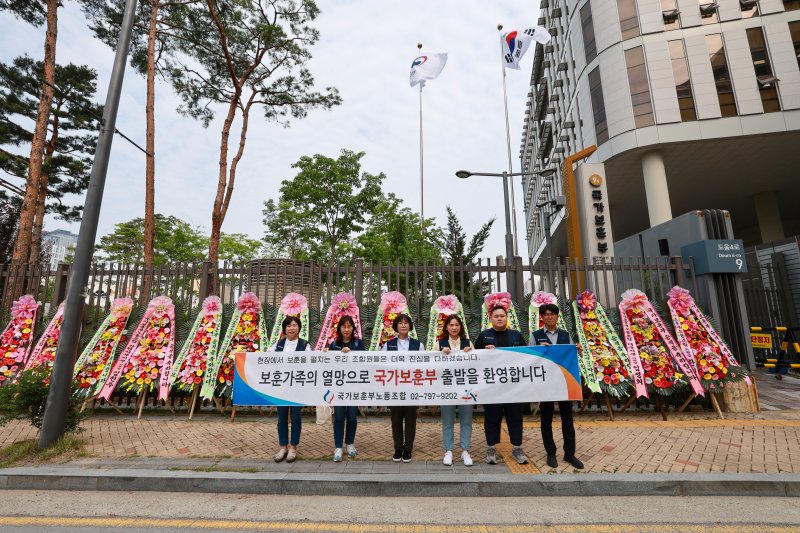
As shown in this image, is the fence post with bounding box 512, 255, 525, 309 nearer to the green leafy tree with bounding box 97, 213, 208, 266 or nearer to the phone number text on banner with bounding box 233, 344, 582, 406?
the phone number text on banner with bounding box 233, 344, 582, 406

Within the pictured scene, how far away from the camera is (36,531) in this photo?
3.28 metres

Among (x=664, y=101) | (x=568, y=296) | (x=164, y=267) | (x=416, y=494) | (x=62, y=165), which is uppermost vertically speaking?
(x=664, y=101)

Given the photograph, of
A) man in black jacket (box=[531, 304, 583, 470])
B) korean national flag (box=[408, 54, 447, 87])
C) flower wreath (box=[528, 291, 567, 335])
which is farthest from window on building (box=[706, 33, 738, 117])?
man in black jacket (box=[531, 304, 583, 470])

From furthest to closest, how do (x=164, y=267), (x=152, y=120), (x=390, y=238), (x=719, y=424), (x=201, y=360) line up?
(x=390, y=238) < (x=152, y=120) < (x=164, y=267) < (x=201, y=360) < (x=719, y=424)

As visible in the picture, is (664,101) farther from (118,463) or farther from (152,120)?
(118,463)

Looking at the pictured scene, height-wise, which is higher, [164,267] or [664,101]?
[664,101]

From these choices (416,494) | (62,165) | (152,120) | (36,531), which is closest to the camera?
(36,531)

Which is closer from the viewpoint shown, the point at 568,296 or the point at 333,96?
the point at 568,296

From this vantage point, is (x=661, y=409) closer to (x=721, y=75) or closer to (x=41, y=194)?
(x=721, y=75)

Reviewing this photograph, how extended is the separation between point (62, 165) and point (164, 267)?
1410cm

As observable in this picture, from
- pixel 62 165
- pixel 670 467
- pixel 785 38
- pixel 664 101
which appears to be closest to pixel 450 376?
pixel 670 467

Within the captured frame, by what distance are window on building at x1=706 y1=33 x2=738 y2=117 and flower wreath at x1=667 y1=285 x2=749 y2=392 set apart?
1505cm

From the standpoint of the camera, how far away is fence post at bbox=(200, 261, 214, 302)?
800 centimetres

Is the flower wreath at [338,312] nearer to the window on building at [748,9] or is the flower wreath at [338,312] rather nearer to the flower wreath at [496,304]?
the flower wreath at [496,304]
